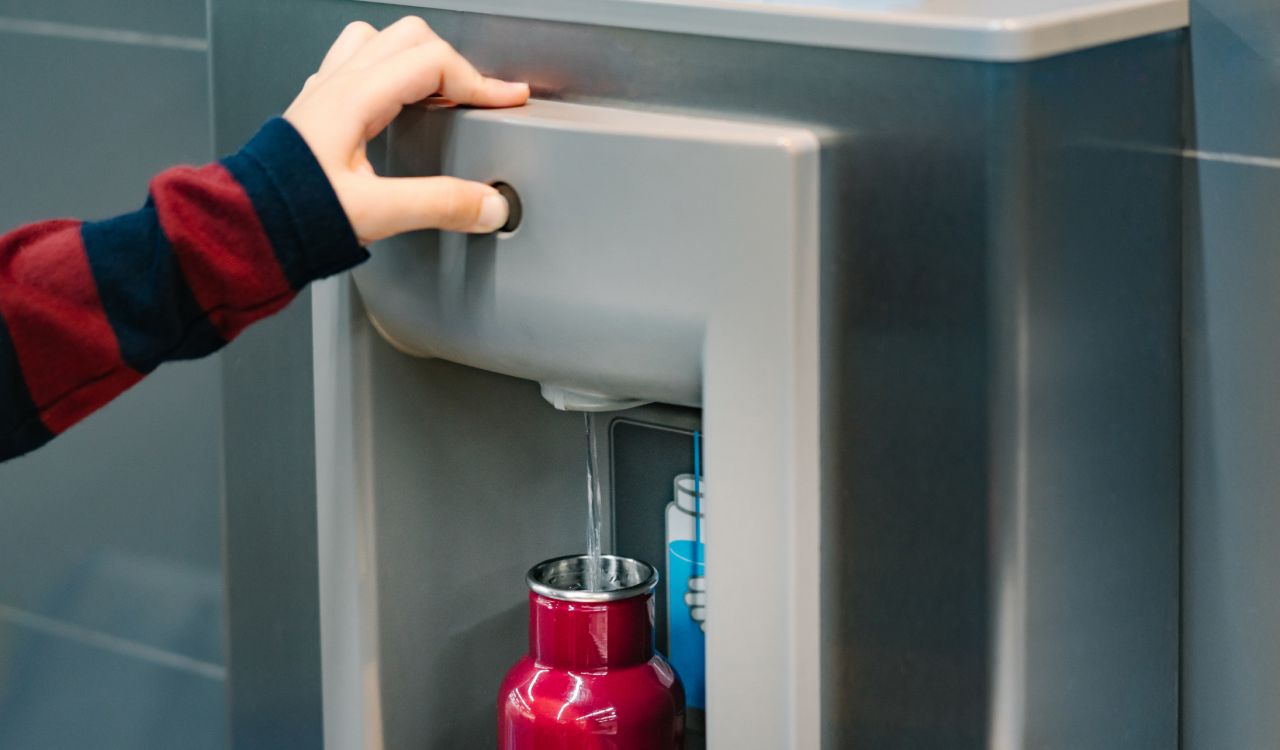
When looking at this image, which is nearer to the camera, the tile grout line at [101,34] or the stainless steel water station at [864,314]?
the stainless steel water station at [864,314]

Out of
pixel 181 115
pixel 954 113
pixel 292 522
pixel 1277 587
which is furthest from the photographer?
pixel 181 115

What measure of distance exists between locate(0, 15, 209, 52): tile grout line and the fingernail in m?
0.44

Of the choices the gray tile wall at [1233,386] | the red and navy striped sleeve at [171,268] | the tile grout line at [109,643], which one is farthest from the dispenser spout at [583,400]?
the tile grout line at [109,643]

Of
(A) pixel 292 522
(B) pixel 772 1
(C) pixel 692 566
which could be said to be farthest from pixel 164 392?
(B) pixel 772 1

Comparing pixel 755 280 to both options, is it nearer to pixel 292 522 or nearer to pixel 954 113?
pixel 954 113

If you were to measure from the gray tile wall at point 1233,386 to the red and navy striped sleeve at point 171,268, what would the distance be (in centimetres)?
33

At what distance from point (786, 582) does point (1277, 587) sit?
0.73ft

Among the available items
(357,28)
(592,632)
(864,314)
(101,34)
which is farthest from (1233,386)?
(101,34)

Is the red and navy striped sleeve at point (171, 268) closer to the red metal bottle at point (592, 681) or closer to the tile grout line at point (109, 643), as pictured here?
the red metal bottle at point (592, 681)

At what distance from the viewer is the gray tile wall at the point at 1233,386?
24.5 inches

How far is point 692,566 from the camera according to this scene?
742mm

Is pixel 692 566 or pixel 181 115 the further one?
pixel 181 115

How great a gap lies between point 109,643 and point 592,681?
22.9 inches

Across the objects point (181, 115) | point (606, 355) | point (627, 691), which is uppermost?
point (181, 115)
